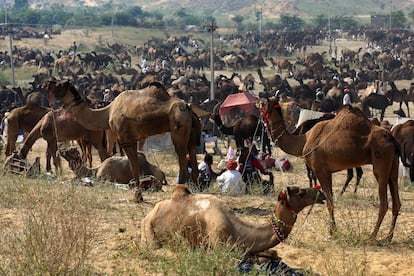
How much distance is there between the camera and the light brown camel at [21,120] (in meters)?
17.3

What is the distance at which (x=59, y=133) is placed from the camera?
1550 centimetres

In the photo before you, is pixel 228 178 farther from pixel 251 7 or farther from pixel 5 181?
pixel 251 7

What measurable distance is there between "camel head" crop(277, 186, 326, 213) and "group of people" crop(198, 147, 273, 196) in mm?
4583

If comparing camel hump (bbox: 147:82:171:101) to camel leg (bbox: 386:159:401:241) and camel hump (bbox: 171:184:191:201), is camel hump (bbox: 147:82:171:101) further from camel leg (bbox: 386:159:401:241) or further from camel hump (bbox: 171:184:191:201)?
camel leg (bbox: 386:159:401:241)

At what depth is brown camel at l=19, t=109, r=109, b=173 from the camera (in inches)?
611

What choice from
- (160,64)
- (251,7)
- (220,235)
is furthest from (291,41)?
(251,7)

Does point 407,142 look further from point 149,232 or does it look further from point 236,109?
point 236,109

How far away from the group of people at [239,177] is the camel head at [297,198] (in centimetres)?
458

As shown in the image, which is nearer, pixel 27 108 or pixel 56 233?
pixel 56 233

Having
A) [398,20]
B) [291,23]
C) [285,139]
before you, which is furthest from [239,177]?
Result: [291,23]

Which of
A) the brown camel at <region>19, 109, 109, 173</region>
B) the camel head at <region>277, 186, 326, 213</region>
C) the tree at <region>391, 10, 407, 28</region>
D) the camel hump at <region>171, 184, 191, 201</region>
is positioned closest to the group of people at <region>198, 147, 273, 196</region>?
the brown camel at <region>19, 109, 109, 173</region>

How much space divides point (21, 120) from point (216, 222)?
1093 cm

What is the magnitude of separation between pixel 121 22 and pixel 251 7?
64.2 m

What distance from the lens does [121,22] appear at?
96.1 m
